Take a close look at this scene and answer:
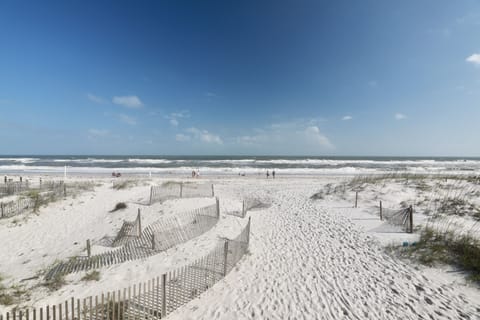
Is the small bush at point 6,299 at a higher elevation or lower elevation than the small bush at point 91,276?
higher

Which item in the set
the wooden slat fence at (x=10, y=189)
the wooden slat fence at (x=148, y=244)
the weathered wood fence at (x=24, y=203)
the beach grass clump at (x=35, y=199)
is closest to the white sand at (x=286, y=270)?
the wooden slat fence at (x=148, y=244)

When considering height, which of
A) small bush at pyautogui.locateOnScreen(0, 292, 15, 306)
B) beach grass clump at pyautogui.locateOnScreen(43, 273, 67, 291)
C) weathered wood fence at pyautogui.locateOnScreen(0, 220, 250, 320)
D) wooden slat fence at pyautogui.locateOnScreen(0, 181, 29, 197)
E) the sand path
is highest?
wooden slat fence at pyautogui.locateOnScreen(0, 181, 29, 197)

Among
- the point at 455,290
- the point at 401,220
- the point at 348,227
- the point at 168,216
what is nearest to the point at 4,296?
the point at 168,216

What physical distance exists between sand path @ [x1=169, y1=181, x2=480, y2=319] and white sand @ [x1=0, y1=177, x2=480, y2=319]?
0.08 feet

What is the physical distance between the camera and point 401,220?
1004 cm

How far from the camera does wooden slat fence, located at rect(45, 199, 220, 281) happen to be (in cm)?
711

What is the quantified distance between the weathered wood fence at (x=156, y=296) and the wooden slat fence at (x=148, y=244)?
5.08ft

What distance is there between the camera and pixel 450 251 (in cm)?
713

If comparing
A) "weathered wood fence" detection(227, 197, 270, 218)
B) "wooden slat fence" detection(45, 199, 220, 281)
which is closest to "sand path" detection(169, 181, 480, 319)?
"wooden slat fence" detection(45, 199, 220, 281)

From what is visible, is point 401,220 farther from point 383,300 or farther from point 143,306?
point 143,306

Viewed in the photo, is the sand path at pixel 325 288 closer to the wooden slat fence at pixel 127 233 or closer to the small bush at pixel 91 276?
the small bush at pixel 91 276

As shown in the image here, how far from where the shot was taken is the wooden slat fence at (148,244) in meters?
7.11

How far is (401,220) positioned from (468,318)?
231 inches

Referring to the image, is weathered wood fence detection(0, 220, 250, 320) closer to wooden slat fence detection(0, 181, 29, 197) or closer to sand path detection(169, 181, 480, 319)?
sand path detection(169, 181, 480, 319)
